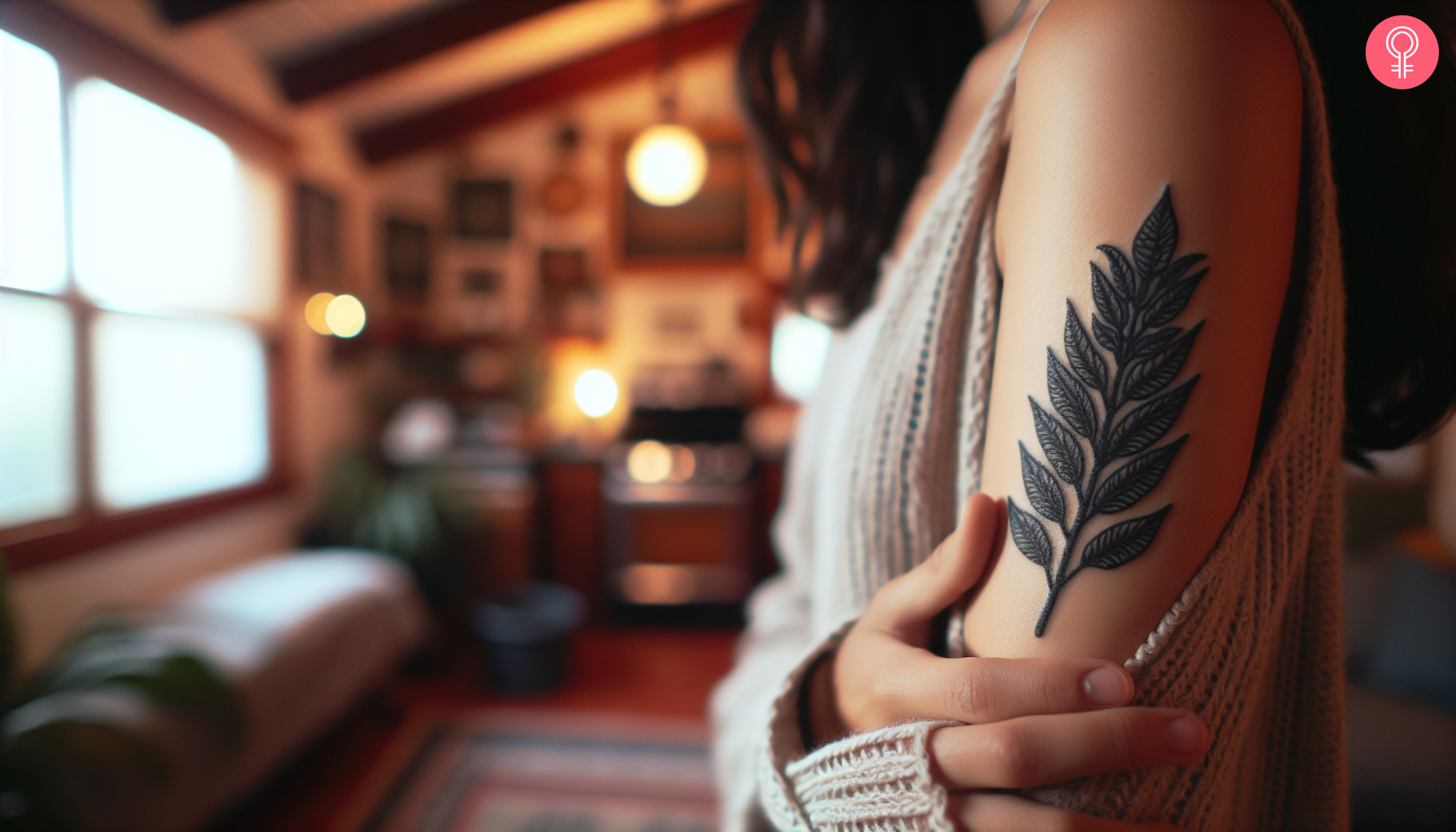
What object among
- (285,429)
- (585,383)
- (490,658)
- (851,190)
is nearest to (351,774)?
(490,658)

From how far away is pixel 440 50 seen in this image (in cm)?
267

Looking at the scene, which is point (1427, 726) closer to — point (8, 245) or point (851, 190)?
point (851, 190)

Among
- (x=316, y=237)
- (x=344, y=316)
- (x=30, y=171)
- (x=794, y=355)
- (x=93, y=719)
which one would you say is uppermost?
(x=316, y=237)

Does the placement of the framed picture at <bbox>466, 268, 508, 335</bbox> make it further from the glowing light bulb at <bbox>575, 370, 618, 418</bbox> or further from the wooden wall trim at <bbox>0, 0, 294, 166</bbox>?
the wooden wall trim at <bbox>0, 0, 294, 166</bbox>

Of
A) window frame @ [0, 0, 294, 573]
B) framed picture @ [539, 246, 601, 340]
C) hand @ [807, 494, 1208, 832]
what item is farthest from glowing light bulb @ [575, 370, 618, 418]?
hand @ [807, 494, 1208, 832]

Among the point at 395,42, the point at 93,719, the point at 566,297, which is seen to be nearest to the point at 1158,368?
the point at 93,719

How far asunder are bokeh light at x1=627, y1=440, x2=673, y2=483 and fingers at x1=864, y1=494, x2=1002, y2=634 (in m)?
3.09

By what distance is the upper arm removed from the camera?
30cm

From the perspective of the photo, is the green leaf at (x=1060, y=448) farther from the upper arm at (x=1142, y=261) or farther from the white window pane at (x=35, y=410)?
the white window pane at (x=35, y=410)

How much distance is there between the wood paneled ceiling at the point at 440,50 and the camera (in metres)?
2.54

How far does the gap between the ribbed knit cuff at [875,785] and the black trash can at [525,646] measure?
2.56 m

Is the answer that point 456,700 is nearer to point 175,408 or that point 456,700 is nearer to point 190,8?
point 175,408

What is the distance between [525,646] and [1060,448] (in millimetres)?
2769

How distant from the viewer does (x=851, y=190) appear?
30.4 inches
